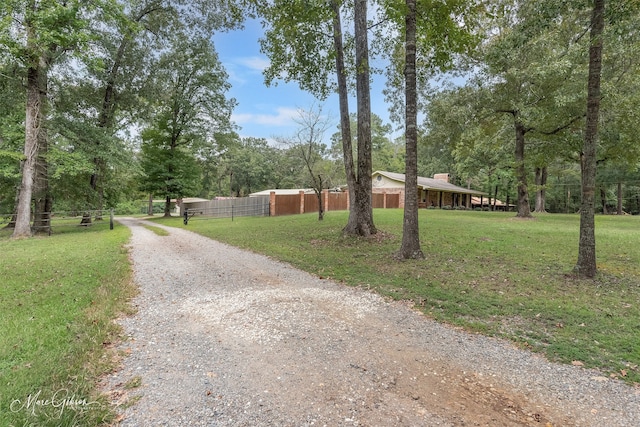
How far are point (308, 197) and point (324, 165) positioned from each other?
5.43m

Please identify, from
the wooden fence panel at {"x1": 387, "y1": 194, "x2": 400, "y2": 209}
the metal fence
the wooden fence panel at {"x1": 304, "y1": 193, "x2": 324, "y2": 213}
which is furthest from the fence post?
the wooden fence panel at {"x1": 387, "y1": 194, "x2": 400, "y2": 209}

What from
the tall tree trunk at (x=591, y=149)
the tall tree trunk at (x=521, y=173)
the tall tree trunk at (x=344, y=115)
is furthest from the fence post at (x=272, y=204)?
the tall tree trunk at (x=591, y=149)

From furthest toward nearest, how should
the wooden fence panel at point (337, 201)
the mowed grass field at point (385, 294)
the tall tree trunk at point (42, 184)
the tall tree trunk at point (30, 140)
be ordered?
the wooden fence panel at point (337, 201) < the tall tree trunk at point (42, 184) < the tall tree trunk at point (30, 140) < the mowed grass field at point (385, 294)

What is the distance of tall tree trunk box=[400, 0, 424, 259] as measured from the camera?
6.77 metres

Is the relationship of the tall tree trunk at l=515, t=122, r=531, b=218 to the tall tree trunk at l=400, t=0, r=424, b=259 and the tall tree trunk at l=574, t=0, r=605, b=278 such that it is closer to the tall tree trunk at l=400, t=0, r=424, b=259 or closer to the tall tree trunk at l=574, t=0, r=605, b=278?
the tall tree trunk at l=574, t=0, r=605, b=278

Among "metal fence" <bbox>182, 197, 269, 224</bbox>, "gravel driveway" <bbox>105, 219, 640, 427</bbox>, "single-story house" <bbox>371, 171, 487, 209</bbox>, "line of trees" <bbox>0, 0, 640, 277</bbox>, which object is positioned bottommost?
"gravel driveway" <bbox>105, 219, 640, 427</bbox>

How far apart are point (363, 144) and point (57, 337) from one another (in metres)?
8.23

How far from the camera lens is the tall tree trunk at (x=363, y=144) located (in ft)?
30.6

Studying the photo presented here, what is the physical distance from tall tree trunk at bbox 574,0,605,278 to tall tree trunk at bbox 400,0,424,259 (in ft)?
9.22

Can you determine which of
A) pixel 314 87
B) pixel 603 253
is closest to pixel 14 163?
pixel 314 87

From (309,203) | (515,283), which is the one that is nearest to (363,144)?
(515,283)

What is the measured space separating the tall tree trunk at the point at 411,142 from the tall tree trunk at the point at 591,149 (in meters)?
2.81

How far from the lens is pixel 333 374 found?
2.64 m

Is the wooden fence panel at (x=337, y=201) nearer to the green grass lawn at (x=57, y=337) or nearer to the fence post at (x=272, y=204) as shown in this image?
the fence post at (x=272, y=204)
